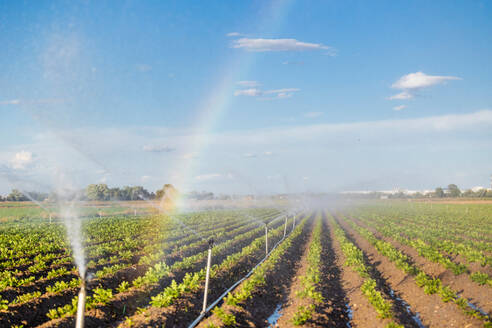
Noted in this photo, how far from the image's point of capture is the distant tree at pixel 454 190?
467ft

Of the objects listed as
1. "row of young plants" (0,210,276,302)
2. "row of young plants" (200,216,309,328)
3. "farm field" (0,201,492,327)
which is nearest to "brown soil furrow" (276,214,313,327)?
"farm field" (0,201,492,327)

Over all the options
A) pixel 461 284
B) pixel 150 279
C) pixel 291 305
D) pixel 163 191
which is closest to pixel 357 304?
pixel 291 305

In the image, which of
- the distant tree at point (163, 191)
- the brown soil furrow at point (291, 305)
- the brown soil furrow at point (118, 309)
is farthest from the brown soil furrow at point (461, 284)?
the distant tree at point (163, 191)

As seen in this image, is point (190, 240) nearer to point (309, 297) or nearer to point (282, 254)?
point (282, 254)

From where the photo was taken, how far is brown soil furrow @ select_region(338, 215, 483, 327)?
808 centimetres

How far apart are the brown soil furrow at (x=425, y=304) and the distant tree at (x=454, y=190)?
474 ft

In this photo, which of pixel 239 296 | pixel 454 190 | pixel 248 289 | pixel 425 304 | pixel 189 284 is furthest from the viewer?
pixel 454 190

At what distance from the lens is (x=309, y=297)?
954cm

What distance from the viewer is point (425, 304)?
9547 mm

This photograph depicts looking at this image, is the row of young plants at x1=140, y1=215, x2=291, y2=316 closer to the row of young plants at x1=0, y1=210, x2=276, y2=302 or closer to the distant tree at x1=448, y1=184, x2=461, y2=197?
the row of young plants at x1=0, y1=210, x2=276, y2=302

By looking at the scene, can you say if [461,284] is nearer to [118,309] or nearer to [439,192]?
[118,309]

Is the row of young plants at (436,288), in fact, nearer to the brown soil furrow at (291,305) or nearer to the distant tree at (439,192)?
the brown soil furrow at (291,305)

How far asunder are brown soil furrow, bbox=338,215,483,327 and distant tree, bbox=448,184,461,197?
5686 inches

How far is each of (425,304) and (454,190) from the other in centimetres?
15531
